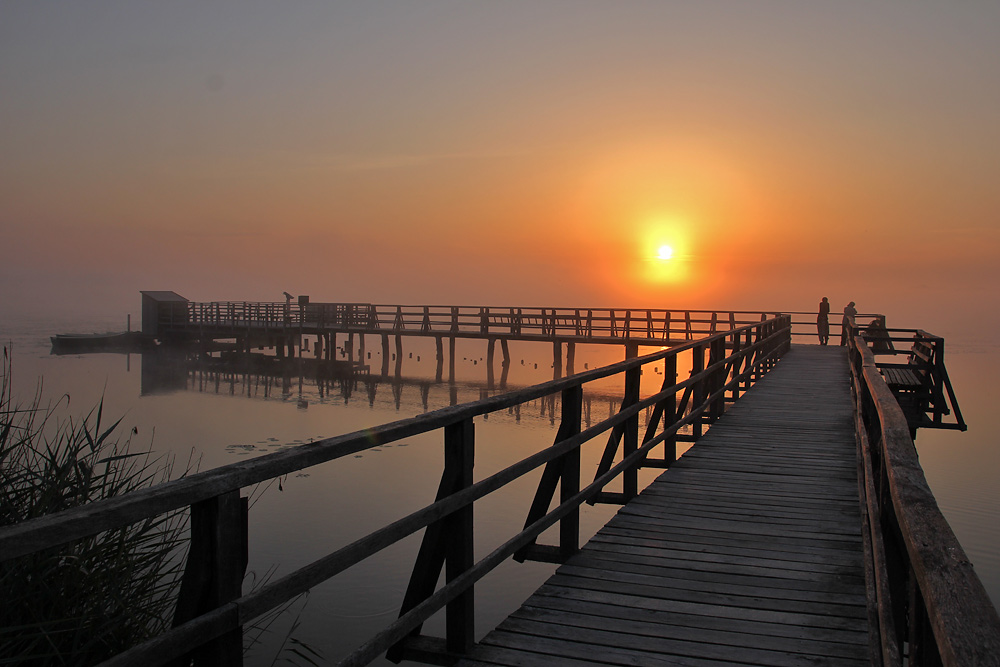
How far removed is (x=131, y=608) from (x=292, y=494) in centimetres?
1137

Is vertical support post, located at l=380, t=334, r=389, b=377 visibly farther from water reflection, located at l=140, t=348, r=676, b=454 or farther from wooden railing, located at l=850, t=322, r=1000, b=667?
A: wooden railing, located at l=850, t=322, r=1000, b=667

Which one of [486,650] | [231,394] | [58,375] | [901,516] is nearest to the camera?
[901,516]

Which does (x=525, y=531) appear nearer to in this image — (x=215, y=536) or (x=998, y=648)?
(x=215, y=536)

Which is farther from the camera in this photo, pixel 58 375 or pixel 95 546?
pixel 58 375

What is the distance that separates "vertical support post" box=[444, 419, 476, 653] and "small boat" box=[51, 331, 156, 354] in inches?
2143

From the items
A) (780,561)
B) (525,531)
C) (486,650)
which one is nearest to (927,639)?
(486,650)

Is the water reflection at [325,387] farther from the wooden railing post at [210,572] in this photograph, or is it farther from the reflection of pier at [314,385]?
the wooden railing post at [210,572]

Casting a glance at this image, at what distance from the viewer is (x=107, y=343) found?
174 ft

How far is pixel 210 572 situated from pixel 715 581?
3.20m

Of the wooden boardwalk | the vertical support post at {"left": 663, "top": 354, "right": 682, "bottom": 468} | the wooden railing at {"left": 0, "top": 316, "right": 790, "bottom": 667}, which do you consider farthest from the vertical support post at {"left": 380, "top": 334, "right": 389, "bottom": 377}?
the wooden railing at {"left": 0, "top": 316, "right": 790, "bottom": 667}

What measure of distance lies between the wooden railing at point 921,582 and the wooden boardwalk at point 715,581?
0.61m

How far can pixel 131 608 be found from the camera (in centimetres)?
505

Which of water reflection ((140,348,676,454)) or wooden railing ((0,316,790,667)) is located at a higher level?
wooden railing ((0,316,790,667))

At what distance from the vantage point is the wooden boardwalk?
3604 millimetres
